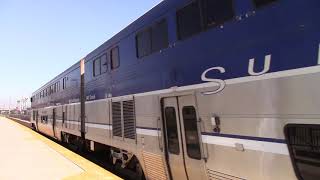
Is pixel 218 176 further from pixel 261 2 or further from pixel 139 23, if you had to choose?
pixel 139 23

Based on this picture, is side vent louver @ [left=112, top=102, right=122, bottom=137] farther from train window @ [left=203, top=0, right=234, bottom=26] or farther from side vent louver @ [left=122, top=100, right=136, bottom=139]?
train window @ [left=203, top=0, right=234, bottom=26]

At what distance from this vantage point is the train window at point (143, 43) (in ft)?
26.7

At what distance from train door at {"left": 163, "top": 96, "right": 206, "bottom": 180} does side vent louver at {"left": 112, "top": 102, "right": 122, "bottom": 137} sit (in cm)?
281

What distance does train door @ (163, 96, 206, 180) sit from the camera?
6.35m

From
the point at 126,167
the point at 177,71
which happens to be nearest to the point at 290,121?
the point at 177,71

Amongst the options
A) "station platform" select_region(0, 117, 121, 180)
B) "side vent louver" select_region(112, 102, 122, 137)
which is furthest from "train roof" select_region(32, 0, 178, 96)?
"station platform" select_region(0, 117, 121, 180)

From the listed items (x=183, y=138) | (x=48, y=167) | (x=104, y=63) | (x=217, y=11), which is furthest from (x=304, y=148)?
(x=48, y=167)

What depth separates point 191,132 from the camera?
21.4ft

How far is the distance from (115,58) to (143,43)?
204 centimetres

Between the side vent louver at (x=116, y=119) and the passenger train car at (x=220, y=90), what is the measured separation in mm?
25

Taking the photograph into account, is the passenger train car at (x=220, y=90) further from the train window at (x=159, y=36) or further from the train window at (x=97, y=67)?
the train window at (x=97, y=67)

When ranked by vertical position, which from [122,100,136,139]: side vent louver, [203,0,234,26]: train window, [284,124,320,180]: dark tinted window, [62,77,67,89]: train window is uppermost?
[62,77,67,89]: train window

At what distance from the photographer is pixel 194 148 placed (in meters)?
6.43

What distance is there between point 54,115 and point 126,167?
39.9 feet
